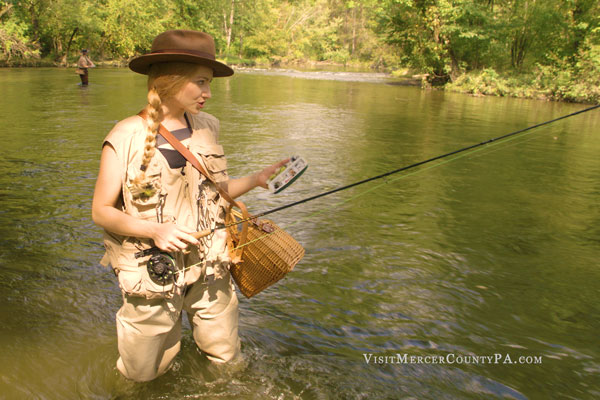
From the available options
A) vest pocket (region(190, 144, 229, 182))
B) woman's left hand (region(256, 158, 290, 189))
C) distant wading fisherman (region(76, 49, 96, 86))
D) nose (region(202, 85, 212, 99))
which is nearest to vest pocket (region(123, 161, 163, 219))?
vest pocket (region(190, 144, 229, 182))

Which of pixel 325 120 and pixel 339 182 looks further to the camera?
pixel 325 120

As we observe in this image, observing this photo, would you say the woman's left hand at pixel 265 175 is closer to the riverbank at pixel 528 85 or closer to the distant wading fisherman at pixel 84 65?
the distant wading fisherman at pixel 84 65

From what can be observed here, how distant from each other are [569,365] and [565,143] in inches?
407

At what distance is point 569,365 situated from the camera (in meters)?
3.49

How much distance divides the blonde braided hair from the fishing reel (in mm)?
280

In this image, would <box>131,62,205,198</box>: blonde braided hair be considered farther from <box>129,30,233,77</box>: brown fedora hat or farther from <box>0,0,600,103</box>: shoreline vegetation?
<box>0,0,600,103</box>: shoreline vegetation

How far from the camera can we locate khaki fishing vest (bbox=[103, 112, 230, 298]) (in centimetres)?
215

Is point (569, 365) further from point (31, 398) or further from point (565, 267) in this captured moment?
point (31, 398)

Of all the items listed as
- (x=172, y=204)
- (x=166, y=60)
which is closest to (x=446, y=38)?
(x=166, y=60)

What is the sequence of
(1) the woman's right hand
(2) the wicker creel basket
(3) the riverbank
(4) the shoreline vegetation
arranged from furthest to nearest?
1. (4) the shoreline vegetation
2. (3) the riverbank
3. (2) the wicker creel basket
4. (1) the woman's right hand

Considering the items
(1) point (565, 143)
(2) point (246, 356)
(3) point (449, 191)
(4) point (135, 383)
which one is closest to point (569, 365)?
(2) point (246, 356)

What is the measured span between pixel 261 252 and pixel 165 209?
2.06 feet

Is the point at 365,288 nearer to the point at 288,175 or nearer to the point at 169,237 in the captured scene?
the point at 288,175

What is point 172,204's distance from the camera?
231 cm
